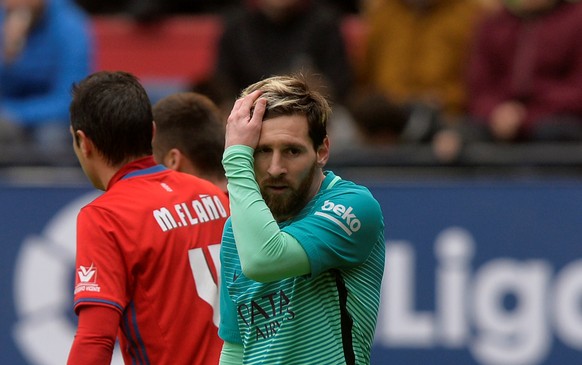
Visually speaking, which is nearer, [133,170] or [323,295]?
[323,295]

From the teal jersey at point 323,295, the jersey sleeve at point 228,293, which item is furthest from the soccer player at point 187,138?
the teal jersey at point 323,295

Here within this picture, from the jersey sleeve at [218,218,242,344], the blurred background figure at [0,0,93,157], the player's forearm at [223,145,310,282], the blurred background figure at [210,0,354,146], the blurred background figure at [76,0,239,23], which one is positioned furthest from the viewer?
the blurred background figure at [76,0,239,23]

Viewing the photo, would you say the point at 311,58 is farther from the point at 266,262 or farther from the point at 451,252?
the point at 266,262

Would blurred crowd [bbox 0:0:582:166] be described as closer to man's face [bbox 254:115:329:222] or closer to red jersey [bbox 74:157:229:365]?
red jersey [bbox 74:157:229:365]

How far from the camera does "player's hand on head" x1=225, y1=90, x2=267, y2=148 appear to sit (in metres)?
3.73

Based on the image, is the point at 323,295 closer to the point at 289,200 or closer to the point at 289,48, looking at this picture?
the point at 289,200

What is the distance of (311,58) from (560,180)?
89.0 inches

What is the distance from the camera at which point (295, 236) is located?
3.69 metres

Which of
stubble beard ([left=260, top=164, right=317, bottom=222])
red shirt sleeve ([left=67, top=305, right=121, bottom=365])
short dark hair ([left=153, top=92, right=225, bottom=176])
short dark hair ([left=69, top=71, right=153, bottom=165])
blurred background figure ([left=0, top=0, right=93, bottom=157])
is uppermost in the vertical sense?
short dark hair ([left=69, top=71, right=153, bottom=165])

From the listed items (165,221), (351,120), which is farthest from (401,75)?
(165,221)

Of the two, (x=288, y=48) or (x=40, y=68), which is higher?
(x=288, y=48)

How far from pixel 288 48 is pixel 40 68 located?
1.85 metres

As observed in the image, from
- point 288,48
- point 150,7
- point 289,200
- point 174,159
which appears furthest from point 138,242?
point 150,7

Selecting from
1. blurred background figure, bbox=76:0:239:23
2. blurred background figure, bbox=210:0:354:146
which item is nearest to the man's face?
blurred background figure, bbox=210:0:354:146
